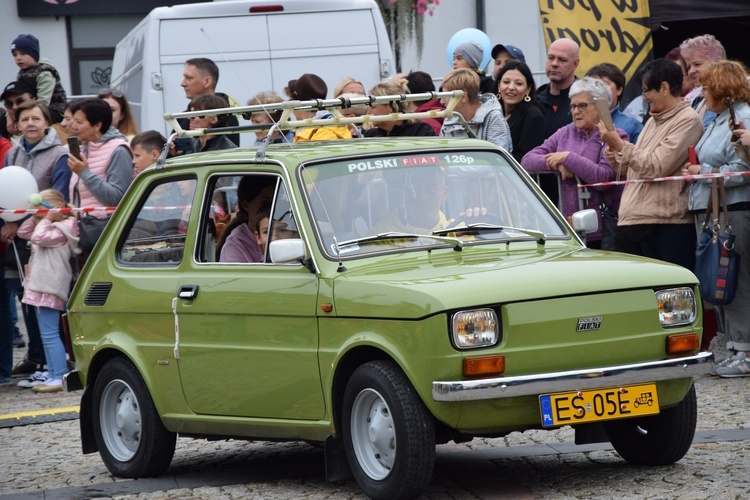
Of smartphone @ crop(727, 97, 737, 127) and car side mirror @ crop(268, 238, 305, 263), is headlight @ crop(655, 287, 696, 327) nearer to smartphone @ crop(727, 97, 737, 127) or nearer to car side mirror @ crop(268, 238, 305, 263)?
car side mirror @ crop(268, 238, 305, 263)

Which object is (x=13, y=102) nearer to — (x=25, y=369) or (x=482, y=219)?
(x=25, y=369)

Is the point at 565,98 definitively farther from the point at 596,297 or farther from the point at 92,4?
the point at 92,4

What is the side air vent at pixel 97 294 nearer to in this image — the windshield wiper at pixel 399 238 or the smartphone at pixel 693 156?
the windshield wiper at pixel 399 238

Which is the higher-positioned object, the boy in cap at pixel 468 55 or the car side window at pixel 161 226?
the boy in cap at pixel 468 55

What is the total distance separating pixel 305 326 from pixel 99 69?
20.1 meters

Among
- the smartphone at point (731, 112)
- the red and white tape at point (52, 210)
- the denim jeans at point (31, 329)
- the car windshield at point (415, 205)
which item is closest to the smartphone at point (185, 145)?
the red and white tape at point (52, 210)

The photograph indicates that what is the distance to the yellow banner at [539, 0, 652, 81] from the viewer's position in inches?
506

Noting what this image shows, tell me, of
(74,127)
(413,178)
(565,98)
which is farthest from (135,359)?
(565,98)

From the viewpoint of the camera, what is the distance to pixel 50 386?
39.4 ft

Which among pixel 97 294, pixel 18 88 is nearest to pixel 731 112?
pixel 97 294

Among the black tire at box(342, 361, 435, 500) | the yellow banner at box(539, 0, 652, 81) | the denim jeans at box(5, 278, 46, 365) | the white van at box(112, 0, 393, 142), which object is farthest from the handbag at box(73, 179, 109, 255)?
the black tire at box(342, 361, 435, 500)

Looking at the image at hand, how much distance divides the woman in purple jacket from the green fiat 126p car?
275cm

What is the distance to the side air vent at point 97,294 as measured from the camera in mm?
8078

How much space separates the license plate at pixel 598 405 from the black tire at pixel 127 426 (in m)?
2.51
